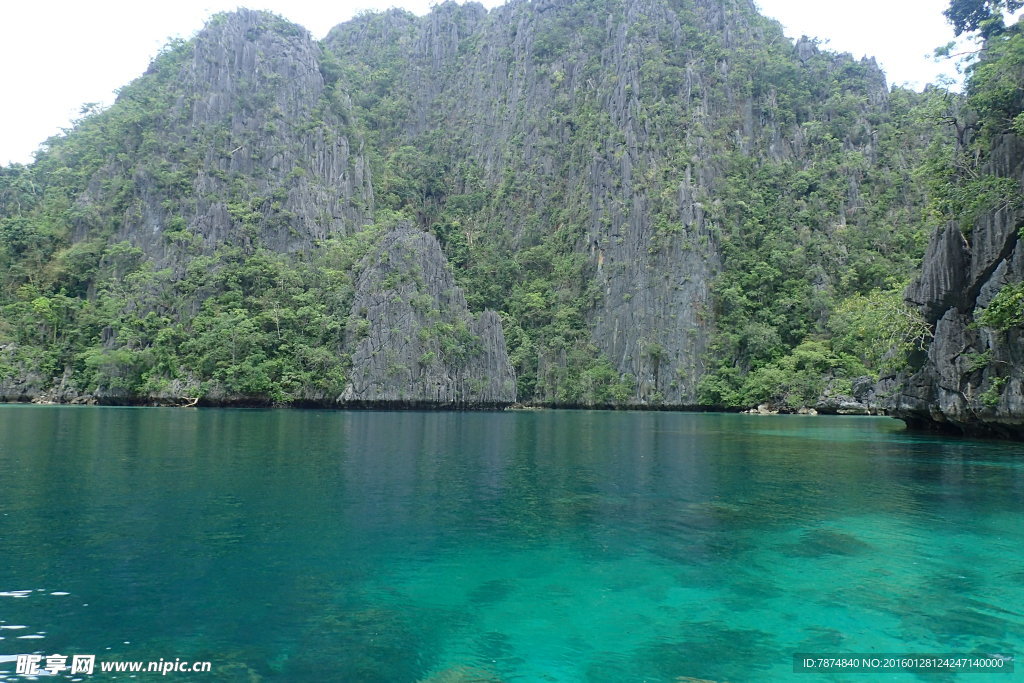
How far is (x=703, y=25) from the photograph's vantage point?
381 ft

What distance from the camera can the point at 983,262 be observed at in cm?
3080

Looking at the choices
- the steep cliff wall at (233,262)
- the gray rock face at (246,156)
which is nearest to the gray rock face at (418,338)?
the steep cliff wall at (233,262)

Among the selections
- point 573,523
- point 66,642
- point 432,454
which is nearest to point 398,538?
point 573,523

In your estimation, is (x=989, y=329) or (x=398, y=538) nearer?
(x=398, y=538)

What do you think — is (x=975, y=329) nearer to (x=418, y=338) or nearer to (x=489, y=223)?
(x=418, y=338)

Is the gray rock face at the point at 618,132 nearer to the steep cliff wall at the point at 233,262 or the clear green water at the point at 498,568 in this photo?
the steep cliff wall at the point at 233,262

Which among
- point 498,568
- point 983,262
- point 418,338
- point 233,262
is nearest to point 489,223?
point 418,338

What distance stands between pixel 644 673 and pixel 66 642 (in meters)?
6.08

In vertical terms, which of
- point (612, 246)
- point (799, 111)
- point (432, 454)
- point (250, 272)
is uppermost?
point (799, 111)

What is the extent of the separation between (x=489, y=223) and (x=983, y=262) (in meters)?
87.9

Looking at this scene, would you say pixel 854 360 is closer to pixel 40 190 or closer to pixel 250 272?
pixel 250 272

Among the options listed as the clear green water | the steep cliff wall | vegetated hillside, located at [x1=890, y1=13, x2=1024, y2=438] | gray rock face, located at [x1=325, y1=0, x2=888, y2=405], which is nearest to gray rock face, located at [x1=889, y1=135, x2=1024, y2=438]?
vegetated hillside, located at [x1=890, y1=13, x2=1024, y2=438]

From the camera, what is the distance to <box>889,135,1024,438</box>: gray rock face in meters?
28.6

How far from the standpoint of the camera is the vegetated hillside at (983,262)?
2809 cm
